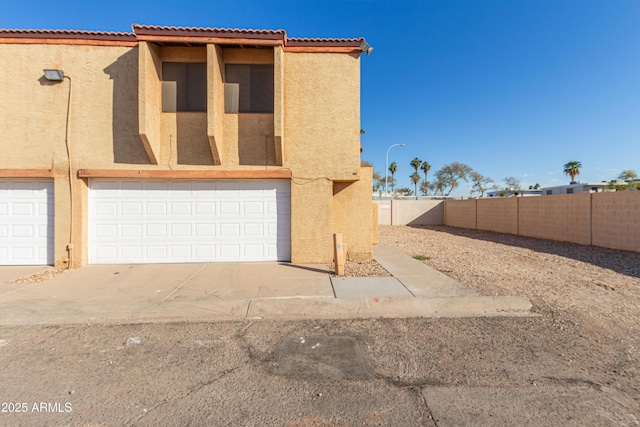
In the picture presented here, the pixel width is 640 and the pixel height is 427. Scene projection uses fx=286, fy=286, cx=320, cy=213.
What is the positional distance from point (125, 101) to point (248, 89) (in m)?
3.18

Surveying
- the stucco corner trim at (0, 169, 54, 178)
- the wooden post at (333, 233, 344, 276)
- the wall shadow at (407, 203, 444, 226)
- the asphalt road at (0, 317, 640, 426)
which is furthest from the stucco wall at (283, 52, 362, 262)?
the wall shadow at (407, 203, 444, 226)

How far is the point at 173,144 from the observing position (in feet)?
25.2

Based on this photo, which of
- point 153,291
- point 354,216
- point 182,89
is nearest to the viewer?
point 153,291

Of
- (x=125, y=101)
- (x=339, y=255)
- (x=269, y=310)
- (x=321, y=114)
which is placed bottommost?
(x=269, y=310)

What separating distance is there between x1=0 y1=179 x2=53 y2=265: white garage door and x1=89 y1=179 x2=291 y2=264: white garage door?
3.49ft

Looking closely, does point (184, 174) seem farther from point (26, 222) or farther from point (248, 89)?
point (26, 222)

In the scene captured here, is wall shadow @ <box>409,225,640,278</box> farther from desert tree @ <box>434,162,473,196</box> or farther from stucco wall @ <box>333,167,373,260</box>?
desert tree @ <box>434,162,473,196</box>

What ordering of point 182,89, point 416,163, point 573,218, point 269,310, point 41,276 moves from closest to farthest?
point 269,310 → point 41,276 → point 182,89 → point 573,218 → point 416,163

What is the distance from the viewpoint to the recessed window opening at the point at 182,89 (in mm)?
7723

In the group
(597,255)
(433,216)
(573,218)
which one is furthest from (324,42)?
(433,216)

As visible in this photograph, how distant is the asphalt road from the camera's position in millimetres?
2492

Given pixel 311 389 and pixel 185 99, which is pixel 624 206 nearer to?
pixel 311 389

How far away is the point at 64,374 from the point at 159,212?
17.9 feet

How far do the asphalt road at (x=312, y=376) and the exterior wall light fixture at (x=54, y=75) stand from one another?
641cm
